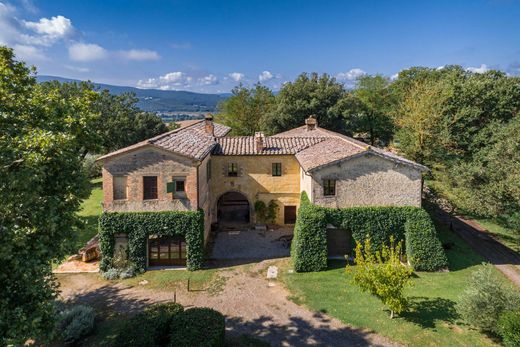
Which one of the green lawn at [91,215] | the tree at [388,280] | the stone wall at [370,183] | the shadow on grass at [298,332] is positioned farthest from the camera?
the green lawn at [91,215]

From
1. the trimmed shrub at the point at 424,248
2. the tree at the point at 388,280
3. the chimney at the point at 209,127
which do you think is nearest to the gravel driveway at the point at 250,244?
the trimmed shrub at the point at 424,248

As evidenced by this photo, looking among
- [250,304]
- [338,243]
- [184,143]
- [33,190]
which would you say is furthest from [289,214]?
[33,190]

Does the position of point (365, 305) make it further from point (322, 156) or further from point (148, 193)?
point (148, 193)

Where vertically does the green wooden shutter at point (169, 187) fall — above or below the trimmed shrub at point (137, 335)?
above

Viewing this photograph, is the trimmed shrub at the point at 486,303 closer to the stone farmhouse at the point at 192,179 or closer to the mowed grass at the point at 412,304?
the mowed grass at the point at 412,304

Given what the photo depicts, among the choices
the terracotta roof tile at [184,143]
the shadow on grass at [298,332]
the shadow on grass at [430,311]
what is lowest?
the shadow on grass at [298,332]

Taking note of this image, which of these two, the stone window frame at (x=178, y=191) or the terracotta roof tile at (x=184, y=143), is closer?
the terracotta roof tile at (x=184, y=143)

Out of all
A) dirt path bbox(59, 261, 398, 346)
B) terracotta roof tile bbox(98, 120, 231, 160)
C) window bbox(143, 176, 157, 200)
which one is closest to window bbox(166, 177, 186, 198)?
window bbox(143, 176, 157, 200)
